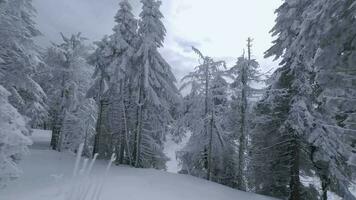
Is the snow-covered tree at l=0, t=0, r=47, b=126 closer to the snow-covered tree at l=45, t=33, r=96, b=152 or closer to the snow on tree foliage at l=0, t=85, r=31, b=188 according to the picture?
the snow on tree foliage at l=0, t=85, r=31, b=188

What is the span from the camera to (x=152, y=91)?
2505 centimetres

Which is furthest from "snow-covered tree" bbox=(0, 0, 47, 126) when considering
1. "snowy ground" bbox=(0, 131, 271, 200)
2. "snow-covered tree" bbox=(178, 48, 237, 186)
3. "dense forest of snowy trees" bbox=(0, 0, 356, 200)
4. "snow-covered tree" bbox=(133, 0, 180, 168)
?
"snow-covered tree" bbox=(178, 48, 237, 186)

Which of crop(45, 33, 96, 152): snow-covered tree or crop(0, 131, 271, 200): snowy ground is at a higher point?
crop(45, 33, 96, 152): snow-covered tree

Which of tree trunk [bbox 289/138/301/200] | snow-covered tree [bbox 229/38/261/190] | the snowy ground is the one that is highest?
snow-covered tree [bbox 229/38/261/190]

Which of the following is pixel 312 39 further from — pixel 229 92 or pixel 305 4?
pixel 229 92

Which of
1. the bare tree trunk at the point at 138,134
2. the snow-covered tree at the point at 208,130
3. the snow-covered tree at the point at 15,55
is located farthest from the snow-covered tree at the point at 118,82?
the snow-covered tree at the point at 15,55

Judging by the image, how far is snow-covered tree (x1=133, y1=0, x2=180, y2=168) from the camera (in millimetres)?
25125

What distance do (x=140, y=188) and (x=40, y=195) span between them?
480 centimetres

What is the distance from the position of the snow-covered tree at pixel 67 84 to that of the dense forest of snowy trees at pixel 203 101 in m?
0.12

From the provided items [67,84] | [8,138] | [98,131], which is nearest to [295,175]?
[8,138]

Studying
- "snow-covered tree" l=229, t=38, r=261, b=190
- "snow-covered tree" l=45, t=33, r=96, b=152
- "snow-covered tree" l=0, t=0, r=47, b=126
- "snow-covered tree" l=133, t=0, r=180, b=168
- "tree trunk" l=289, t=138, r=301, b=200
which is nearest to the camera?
"snow-covered tree" l=0, t=0, r=47, b=126

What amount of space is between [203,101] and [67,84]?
15040mm

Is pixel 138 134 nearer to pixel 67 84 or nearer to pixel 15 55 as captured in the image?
pixel 15 55

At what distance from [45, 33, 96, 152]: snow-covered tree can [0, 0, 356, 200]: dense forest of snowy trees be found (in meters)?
0.12
